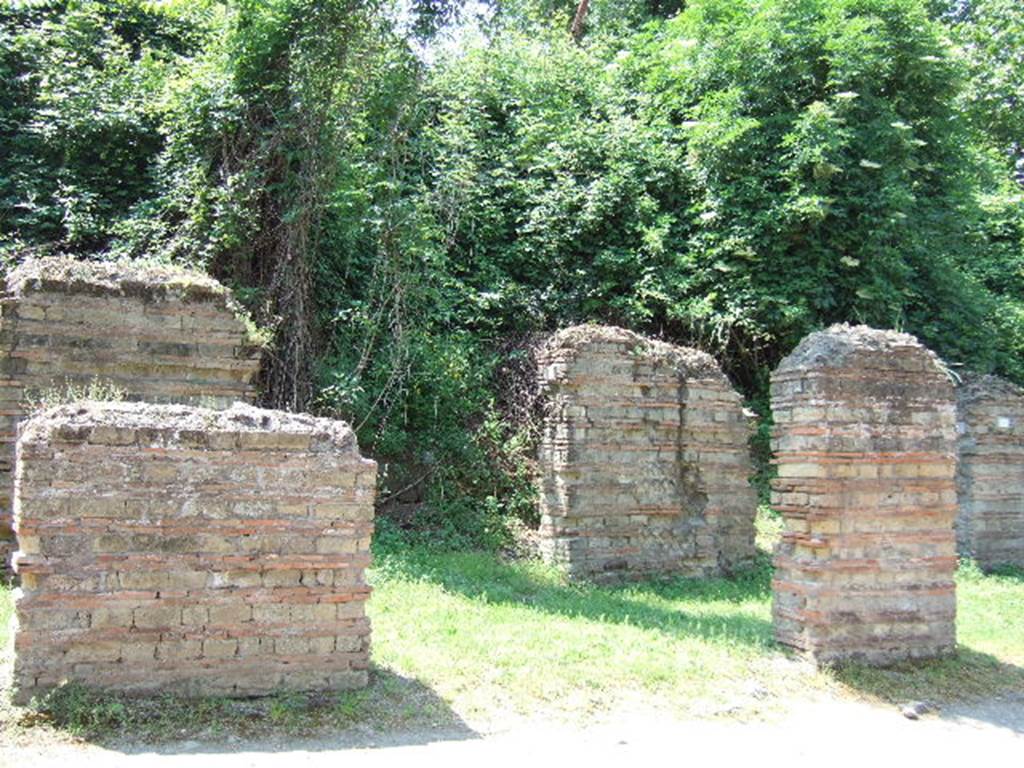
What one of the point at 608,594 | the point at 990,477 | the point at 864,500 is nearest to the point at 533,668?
the point at 864,500

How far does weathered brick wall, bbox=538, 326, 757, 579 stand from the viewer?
10.5 m

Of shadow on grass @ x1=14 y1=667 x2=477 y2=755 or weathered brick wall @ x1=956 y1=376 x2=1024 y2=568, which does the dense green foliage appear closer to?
weathered brick wall @ x1=956 y1=376 x2=1024 y2=568

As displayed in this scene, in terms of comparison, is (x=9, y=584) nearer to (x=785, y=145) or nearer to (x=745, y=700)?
(x=745, y=700)

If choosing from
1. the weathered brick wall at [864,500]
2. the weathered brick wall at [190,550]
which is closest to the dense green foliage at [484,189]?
the weathered brick wall at [864,500]

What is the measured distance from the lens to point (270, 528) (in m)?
5.52

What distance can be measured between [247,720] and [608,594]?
5083 mm

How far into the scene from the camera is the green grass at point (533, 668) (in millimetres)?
5125

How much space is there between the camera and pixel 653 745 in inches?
210

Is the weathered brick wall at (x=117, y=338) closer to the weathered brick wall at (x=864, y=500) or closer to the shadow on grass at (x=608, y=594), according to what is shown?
the shadow on grass at (x=608, y=594)

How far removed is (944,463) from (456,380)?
6245 millimetres

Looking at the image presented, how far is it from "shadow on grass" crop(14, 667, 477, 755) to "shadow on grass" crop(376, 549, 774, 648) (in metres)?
2.78

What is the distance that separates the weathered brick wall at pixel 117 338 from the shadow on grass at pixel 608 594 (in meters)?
2.53

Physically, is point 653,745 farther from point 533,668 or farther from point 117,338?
point 117,338

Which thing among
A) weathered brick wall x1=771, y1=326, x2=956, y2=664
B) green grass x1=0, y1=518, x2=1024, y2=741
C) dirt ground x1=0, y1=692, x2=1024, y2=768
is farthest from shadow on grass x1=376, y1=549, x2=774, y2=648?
dirt ground x1=0, y1=692, x2=1024, y2=768
